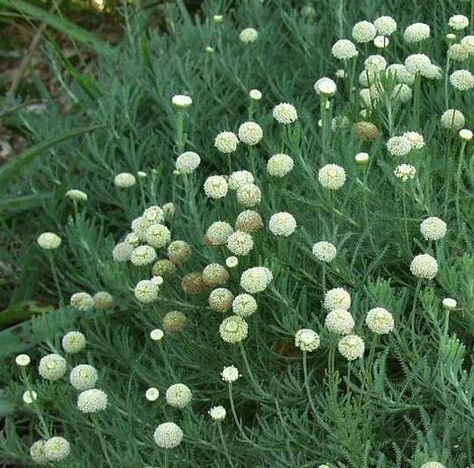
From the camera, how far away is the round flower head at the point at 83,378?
1999 millimetres

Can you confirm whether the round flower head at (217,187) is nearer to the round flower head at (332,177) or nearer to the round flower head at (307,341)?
the round flower head at (332,177)

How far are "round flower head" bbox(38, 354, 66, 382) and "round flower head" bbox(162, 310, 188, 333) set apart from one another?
0.22 metres

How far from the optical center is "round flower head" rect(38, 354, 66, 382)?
2.06 meters

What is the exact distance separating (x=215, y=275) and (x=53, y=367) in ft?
1.26

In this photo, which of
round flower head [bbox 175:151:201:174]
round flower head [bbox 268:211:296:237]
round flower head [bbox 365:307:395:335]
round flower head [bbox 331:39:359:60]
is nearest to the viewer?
round flower head [bbox 365:307:395:335]

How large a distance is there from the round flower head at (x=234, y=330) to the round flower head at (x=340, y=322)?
0.65 feet

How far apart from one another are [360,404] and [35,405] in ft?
2.10

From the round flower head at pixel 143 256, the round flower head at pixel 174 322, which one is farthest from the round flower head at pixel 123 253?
the round flower head at pixel 174 322

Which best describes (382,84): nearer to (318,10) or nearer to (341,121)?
(341,121)

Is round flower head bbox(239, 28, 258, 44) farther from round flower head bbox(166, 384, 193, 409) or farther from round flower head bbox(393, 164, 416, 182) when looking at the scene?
round flower head bbox(166, 384, 193, 409)

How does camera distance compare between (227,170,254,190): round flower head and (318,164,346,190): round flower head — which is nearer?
(318,164,346,190): round flower head

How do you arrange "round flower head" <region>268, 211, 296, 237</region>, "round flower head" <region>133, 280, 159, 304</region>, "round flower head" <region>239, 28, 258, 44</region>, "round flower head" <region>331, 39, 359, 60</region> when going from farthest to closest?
"round flower head" <region>239, 28, 258, 44</region> → "round flower head" <region>331, 39, 359, 60</region> → "round flower head" <region>133, 280, 159, 304</region> → "round flower head" <region>268, 211, 296, 237</region>

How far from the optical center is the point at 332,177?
1.96 metres

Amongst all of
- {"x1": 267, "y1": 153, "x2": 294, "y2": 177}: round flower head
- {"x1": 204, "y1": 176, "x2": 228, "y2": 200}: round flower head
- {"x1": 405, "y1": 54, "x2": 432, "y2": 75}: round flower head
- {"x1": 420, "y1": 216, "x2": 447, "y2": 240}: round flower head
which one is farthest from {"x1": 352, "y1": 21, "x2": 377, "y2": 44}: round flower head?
{"x1": 420, "y1": 216, "x2": 447, "y2": 240}: round flower head
